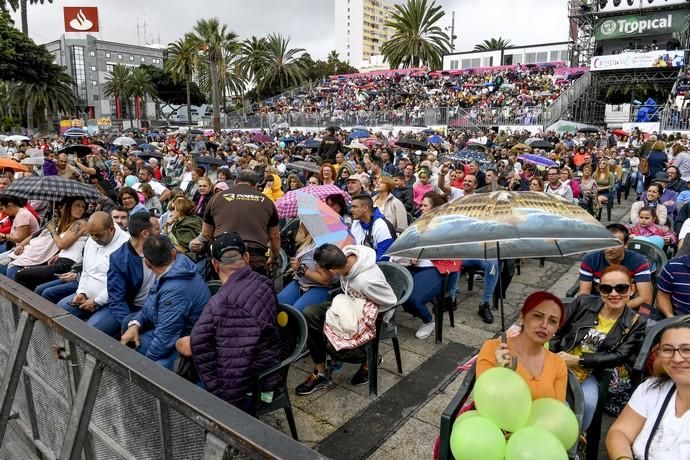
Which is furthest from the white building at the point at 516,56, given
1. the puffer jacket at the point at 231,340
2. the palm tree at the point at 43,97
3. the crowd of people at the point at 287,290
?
the puffer jacket at the point at 231,340

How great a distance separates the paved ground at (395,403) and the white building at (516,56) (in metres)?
52.1

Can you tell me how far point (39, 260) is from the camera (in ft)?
17.1

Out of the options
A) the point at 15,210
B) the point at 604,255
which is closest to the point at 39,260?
the point at 15,210

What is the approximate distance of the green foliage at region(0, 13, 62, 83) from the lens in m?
29.6

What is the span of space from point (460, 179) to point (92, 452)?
724 cm

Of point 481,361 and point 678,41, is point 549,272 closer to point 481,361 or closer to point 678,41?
point 481,361

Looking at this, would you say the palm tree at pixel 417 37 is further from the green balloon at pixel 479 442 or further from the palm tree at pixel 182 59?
the green balloon at pixel 479 442

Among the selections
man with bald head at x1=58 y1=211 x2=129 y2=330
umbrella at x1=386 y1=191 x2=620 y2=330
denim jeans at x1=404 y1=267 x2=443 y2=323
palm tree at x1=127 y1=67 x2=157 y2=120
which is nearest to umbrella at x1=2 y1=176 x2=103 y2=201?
man with bald head at x1=58 y1=211 x2=129 y2=330

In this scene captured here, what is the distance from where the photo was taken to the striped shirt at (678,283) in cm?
359

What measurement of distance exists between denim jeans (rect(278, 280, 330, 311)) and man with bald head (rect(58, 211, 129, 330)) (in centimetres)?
151

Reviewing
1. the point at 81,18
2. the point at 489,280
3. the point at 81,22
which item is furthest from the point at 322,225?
the point at 81,22

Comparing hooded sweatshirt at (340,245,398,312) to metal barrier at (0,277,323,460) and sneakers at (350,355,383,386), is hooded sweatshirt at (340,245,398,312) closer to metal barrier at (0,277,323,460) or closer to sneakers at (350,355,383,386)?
sneakers at (350,355,383,386)

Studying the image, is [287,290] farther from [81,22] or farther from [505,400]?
[81,22]

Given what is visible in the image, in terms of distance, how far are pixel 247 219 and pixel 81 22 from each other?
83318 millimetres
